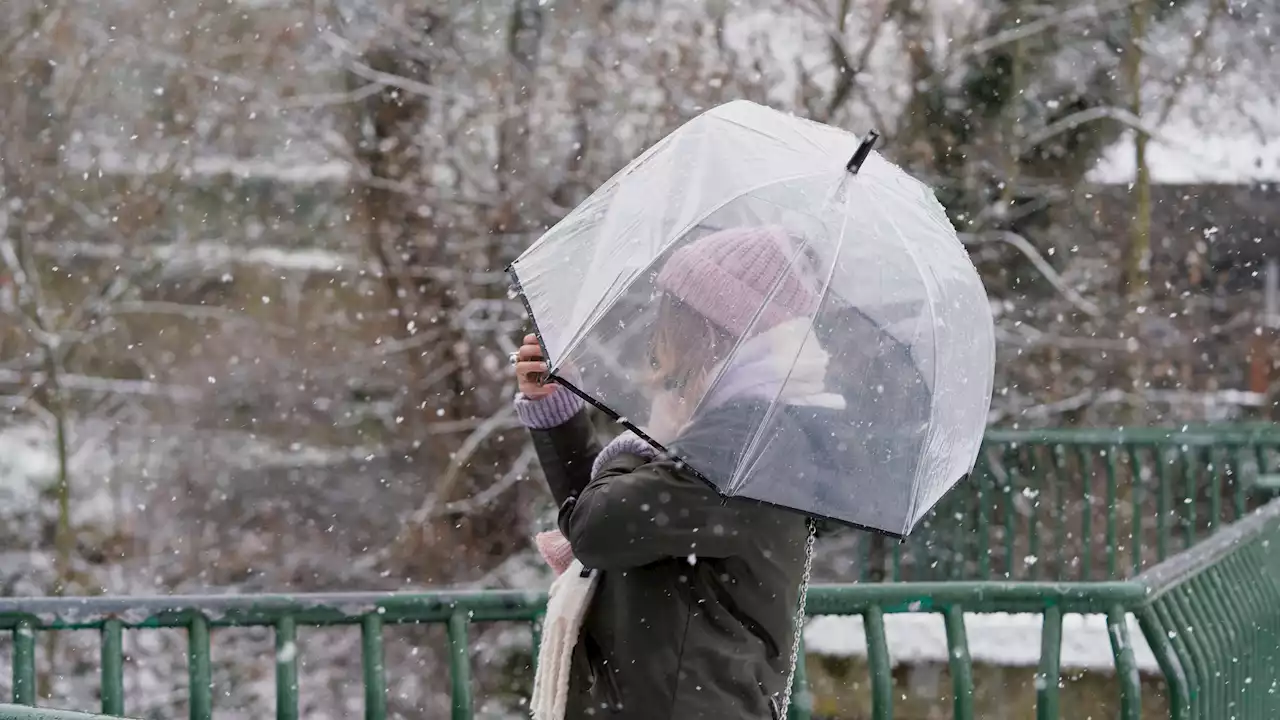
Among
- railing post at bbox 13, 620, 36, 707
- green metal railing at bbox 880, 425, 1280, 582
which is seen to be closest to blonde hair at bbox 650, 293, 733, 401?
railing post at bbox 13, 620, 36, 707

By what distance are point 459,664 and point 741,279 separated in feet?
4.69

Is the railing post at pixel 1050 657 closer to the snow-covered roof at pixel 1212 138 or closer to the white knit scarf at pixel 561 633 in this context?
the white knit scarf at pixel 561 633

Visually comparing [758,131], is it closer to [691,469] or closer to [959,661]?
[691,469]

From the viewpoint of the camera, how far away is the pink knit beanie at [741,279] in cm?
204

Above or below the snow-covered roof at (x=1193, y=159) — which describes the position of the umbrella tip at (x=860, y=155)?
below

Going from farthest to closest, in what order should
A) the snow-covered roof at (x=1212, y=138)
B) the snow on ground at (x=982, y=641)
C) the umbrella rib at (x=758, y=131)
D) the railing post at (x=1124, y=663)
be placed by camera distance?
1. the snow-covered roof at (x=1212, y=138)
2. the snow on ground at (x=982, y=641)
3. the railing post at (x=1124, y=663)
4. the umbrella rib at (x=758, y=131)

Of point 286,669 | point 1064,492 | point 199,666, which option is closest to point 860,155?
point 286,669

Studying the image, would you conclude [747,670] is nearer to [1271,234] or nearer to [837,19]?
[837,19]

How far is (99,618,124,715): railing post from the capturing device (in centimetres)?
292

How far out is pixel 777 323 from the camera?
209cm

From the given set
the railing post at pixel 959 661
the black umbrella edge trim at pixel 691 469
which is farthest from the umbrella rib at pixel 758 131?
the railing post at pixel 959 661

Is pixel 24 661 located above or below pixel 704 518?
below

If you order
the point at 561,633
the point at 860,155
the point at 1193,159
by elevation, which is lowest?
the point at 561,633

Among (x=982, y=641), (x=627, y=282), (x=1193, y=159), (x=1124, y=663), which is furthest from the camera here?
(x=1193, y=159)
